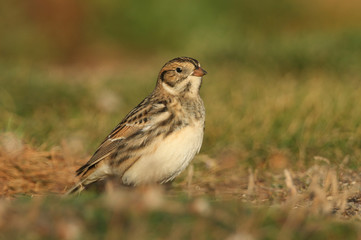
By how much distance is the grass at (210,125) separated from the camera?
3795 mm

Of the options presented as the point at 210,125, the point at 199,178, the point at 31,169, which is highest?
the point at 210,125

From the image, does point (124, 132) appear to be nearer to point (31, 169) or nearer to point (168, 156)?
point (168, 156)

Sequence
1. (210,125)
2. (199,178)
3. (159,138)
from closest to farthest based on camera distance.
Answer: (159,138) → (199,178) → (210,125)

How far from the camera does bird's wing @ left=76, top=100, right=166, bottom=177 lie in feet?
19.6

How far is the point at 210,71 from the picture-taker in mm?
11438

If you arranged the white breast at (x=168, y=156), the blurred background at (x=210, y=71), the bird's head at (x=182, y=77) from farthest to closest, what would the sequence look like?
the blurred background at (x=210, y=71) → the bird's head at (x=182, y=77) → the white breast at (x=168, y=156)

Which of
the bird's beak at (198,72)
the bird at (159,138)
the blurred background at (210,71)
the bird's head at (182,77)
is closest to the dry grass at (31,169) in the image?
the blurred background at (210,71)

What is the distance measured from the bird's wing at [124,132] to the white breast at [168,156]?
292 mm

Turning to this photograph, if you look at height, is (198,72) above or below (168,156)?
above

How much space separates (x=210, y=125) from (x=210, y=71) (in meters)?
3.37

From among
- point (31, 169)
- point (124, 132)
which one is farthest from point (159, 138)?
point (31, 169)

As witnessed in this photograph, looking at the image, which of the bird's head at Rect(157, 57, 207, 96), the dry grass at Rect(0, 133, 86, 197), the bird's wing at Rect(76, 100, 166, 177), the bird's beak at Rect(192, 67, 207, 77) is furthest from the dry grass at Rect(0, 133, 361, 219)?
the bird's beak at Rect(192, 67, 207, 77)

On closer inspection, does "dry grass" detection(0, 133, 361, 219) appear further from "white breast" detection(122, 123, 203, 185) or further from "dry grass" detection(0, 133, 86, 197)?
"white breast" detection(122, 123, 203, 185)

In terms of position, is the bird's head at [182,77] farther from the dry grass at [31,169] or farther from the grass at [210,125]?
the dry grass at [31,169]
